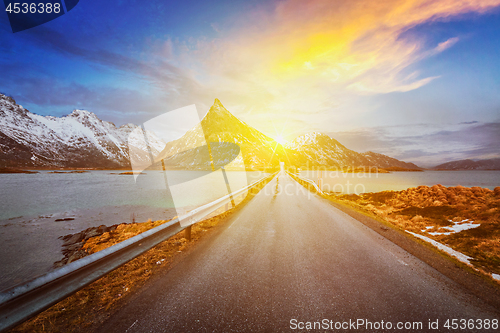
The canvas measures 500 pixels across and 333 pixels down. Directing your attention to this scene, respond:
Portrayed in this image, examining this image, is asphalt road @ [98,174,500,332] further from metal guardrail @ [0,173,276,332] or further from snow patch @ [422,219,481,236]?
snow patch @ [422,219,481,236]

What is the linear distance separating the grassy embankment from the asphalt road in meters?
1.79

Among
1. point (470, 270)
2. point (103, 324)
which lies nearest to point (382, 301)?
point (470, 270)

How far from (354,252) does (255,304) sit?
317 centimetres

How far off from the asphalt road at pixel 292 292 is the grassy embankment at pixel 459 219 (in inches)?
70.3

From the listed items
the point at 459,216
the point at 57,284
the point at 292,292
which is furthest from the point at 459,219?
the point at 57,284

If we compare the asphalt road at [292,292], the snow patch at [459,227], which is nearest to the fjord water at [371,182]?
the snow patch at [459,227]

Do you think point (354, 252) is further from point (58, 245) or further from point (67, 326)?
point (58, 245)

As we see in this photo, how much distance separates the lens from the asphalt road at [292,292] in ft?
8.38

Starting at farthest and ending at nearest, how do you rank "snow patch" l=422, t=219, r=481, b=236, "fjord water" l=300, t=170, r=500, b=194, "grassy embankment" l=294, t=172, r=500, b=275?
"fjord water" l=300, t=170, r=500, b=194, "snow patch" l=422, t=219, r=481, b=236, "grassy embankment" l=294, t=172, r=500, b=275

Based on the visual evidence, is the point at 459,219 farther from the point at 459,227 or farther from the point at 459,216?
the point at 459,227

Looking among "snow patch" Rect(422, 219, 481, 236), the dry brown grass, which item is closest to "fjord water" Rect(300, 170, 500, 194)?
the dry brown grass

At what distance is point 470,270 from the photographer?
3.92 metres

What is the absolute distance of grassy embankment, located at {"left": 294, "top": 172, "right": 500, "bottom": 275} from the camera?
16.4 ft

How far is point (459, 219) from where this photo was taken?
26.2 ft
